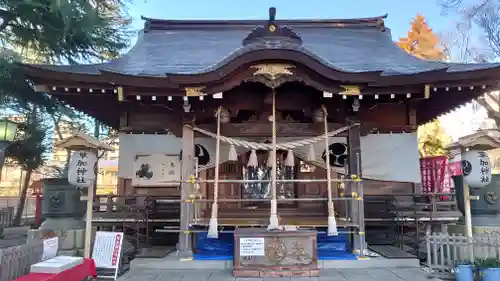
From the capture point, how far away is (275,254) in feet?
19.1

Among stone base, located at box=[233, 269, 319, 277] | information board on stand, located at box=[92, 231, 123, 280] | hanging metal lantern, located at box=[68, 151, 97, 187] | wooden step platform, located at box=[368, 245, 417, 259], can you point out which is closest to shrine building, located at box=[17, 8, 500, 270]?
wooden step platform, located at box=[368, 245, 417, 259]

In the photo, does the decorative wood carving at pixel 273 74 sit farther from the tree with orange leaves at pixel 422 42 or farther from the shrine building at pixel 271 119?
the tree with orange leaves at pixel 422 42

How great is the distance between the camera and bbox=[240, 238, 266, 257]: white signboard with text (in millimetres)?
5801

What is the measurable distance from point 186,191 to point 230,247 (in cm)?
138

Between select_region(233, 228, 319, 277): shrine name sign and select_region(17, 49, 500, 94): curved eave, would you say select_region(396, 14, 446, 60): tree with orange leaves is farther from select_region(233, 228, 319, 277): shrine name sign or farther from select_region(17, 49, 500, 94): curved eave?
select_region(233, 228, 319, 277): shrine name sign

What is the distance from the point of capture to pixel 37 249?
4984mm

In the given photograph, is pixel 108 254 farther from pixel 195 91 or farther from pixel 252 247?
pixel 195 91

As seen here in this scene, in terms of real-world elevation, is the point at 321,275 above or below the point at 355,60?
below

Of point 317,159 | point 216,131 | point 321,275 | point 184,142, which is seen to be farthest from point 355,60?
point 321,275

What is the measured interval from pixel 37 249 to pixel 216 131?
373 cm

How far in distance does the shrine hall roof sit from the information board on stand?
3.02 m

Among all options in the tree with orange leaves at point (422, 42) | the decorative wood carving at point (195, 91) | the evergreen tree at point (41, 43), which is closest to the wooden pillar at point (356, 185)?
the decorative wood carving at point (195, 91)

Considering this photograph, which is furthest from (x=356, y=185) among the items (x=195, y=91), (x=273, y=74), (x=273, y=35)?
(x=195, y=91)

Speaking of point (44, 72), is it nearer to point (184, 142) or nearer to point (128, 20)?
point (184, 142)
